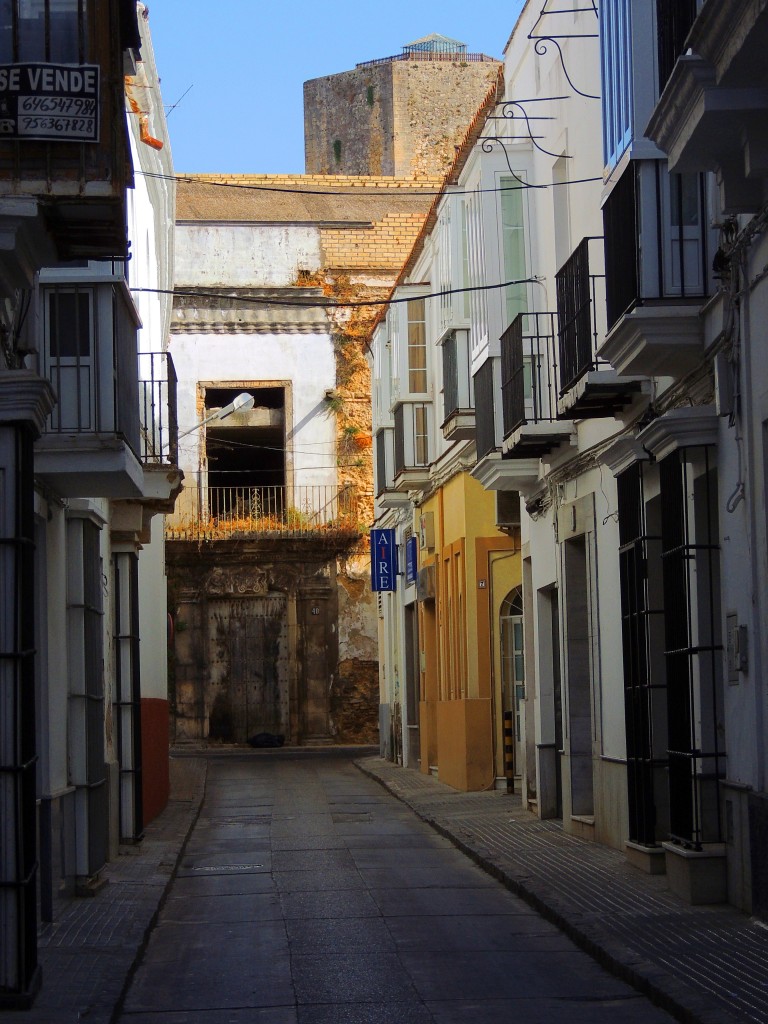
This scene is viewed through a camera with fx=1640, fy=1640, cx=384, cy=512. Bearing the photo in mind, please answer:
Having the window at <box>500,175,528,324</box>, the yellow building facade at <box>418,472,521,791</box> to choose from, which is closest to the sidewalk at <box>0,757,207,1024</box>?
the yellow building facade at <box>418,472,521,791</box>

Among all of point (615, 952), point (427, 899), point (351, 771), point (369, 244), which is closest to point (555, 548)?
point (427, 899)

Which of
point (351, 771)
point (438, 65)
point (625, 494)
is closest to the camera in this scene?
point (625, 494)

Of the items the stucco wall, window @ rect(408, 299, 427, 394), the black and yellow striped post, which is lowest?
the black and yellow striped post

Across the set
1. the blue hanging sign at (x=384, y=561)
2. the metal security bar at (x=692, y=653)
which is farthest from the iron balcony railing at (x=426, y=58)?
the metal security bar at (x=692, y=653)

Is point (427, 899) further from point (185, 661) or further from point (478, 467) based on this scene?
point (185, 661)

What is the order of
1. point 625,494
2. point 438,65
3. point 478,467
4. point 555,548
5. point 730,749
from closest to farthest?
1. point 730,749
2. point 625,494
3. point 555,548
4. point 478,467
5. point 438,65

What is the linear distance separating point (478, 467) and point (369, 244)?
71.2 feet

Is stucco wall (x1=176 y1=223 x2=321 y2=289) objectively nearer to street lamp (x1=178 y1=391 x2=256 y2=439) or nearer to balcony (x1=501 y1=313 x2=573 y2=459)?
street lamp (x1=178 y1=391 x2=256 y2=439)

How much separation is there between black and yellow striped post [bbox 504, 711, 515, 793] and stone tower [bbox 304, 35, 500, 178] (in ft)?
112

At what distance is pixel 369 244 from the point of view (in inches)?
1561

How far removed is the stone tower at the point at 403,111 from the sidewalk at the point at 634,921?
129ft

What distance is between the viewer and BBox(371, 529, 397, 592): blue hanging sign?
98.8ft

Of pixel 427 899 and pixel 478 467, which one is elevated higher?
pixel 478 467

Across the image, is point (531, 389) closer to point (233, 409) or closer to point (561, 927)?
point (561, 927)
